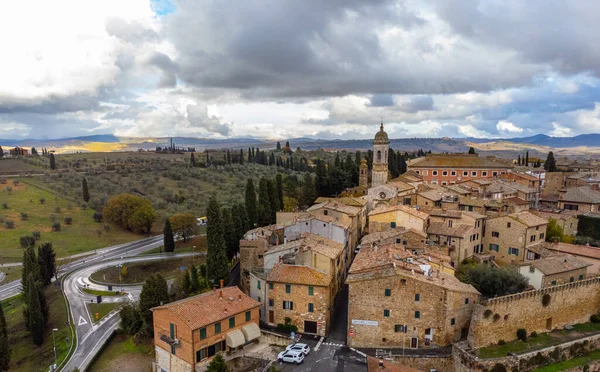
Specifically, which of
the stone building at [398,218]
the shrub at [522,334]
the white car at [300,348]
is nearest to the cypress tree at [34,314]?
the white car at [300,348]

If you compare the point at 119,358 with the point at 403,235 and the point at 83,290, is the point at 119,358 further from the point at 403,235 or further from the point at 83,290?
the point at 403,235

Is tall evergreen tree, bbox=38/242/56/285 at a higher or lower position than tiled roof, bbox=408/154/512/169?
lower

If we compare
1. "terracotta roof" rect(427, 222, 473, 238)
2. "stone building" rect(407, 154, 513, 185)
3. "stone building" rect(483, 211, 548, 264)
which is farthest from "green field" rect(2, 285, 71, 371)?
"stone building" rect(407, 154, 513, 185)

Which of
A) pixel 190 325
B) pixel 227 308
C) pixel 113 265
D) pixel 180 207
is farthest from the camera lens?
pixel 180 207

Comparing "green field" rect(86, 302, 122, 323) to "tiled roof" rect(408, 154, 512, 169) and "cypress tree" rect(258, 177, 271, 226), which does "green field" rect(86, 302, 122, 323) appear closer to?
"cypress tree" rect(258, 177, 271, 226)

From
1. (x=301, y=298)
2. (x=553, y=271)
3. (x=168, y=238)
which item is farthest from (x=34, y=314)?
(x=553, y=271)

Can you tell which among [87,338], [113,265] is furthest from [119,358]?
[113,265]

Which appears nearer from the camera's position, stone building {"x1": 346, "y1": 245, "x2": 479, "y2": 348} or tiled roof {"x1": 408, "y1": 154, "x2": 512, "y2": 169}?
stone building {"x1": 346, "y1": 245, "x2": 479, "y2": 348}
